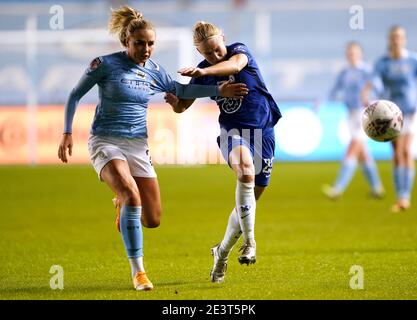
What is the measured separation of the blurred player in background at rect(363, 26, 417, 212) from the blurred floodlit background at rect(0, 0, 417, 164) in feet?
25.9

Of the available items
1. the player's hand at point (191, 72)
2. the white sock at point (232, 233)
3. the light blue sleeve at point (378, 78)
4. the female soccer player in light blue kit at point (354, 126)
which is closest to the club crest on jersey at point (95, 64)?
the player's hand at point (191, 72)

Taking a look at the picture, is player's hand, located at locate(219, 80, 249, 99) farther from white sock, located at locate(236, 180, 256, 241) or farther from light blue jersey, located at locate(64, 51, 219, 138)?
white sock, located at locate(236, 180, 256, 241)

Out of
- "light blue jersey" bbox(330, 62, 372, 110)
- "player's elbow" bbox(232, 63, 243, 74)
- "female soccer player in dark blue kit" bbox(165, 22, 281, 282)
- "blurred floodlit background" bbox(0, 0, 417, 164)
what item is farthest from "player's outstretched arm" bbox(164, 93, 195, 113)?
"blurred floodlit background" bbox(0, 0, 417, 164)

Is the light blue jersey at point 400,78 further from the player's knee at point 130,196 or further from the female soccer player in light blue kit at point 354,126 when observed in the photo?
the player's knee at point 130,196

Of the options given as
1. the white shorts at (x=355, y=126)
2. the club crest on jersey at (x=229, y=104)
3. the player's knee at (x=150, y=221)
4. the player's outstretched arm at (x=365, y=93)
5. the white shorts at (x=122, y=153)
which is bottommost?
the player's knee at (x=150, y=221)

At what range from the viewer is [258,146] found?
795 cm

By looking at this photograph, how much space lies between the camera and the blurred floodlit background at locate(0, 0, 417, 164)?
76.7 ft

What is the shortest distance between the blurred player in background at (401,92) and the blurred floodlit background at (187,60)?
788cm

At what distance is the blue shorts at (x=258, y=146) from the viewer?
784cm

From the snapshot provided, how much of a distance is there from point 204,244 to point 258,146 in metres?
2.87

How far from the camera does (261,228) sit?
1213 centimetres
